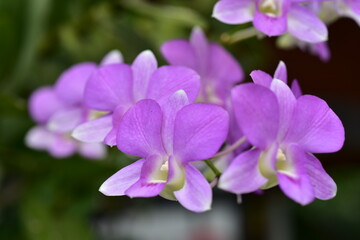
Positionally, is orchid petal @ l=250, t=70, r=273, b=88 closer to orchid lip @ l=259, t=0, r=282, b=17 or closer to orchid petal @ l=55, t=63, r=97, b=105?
orchid lip @ l=259, t=0, r=282, b=17

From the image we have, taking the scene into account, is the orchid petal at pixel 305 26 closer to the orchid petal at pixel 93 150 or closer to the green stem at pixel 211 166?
the green stem at pixel 211 166

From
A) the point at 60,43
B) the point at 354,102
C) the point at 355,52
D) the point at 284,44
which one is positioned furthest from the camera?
the point at 354,102

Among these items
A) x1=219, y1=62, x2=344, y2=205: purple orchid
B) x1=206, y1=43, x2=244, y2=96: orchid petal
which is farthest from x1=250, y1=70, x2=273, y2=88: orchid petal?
x1=206, y1=43, x2=244, y2=96: orchid petal

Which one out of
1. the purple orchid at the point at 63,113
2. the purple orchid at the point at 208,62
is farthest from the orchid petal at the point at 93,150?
the purple orchid at the point at 208,62

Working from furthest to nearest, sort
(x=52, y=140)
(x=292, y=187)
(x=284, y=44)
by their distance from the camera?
(x=52, y=140) → (x=284, y=44) → (x=292, y=187)

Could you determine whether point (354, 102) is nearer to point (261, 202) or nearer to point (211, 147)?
point (261, 202)

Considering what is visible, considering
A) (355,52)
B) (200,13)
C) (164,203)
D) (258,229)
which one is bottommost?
(258,229)

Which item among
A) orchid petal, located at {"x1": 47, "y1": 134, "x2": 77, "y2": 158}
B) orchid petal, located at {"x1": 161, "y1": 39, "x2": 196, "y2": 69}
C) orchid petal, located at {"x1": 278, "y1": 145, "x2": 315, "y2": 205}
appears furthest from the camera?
orchid petal, located at {"x1": 47, "y1": 134, "x2": 77, "y2": 158}

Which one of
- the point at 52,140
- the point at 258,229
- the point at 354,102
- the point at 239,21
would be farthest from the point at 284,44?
the point at 258,229
